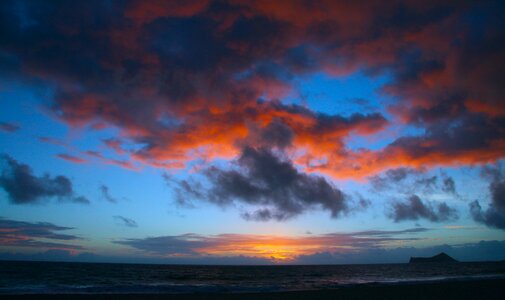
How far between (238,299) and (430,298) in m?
13.6

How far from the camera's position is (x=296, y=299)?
2264cm

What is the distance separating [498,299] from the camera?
20359mm

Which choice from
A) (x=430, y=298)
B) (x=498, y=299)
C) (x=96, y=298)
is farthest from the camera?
(x=96, y=298)

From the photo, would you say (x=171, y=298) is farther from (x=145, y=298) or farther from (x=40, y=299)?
(x=40, y=299)

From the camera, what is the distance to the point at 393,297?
22.9 meters

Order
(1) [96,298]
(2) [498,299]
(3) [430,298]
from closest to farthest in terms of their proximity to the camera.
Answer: (2) [498,299] → (3) [430,298] → (1) [96,298]

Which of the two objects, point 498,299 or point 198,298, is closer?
point 498,299

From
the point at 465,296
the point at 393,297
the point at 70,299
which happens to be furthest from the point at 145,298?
the point at 465,296

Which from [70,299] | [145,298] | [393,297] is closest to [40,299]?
[70,299]

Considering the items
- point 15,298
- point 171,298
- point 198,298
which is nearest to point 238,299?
point 198,298

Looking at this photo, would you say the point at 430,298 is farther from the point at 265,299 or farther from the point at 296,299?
the point at 265,299

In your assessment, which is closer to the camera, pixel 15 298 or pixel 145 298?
pixel 15 298

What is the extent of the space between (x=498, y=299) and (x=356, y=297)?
8937 millimetres

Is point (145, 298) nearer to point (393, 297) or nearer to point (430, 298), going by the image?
point (393, 297)
